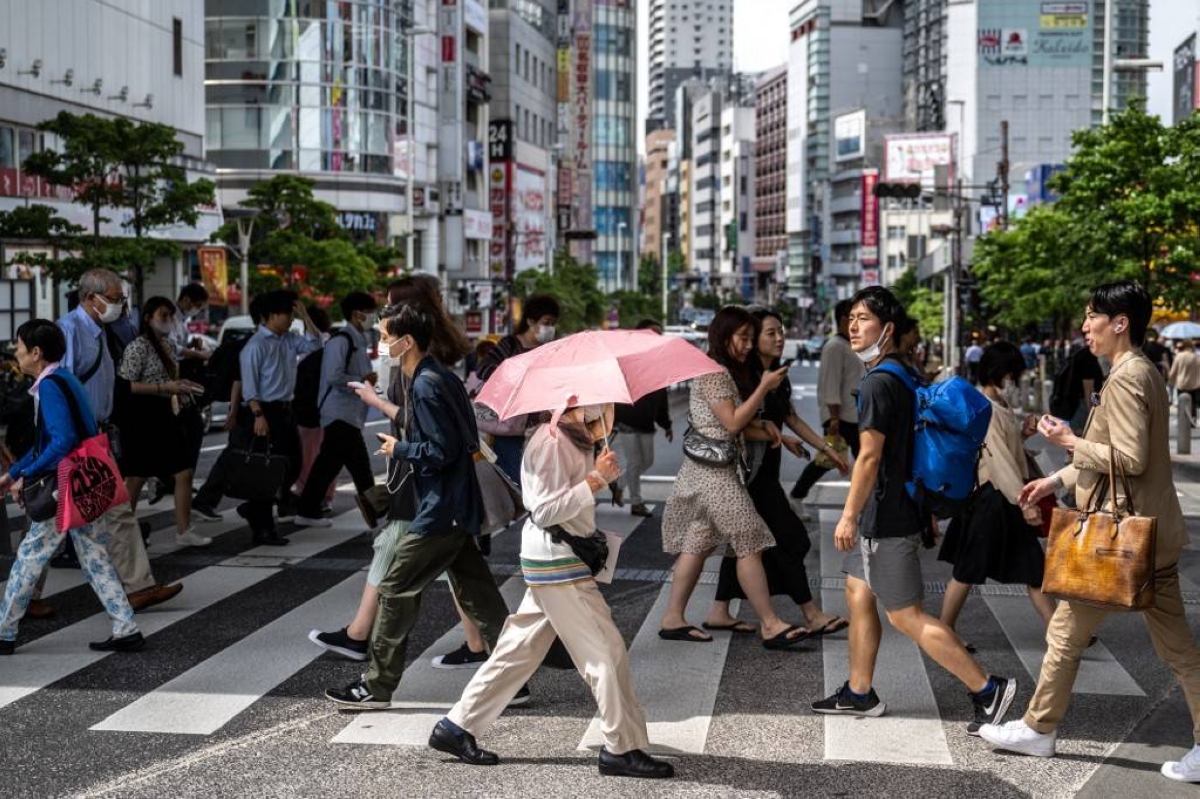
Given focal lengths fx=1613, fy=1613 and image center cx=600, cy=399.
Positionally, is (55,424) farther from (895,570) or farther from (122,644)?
(895,570)

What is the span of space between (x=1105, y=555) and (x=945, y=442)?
0.91 meters

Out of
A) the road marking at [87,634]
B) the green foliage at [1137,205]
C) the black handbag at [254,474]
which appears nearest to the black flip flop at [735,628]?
the road marking at [87,634]

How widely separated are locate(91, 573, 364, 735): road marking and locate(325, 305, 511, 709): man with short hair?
0.61 metres

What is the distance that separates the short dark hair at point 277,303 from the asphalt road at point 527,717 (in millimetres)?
2717

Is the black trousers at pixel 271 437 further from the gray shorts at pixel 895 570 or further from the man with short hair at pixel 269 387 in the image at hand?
the gray shorts at pixel 895 570

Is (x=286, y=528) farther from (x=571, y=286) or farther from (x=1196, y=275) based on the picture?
(x=571, y=286)

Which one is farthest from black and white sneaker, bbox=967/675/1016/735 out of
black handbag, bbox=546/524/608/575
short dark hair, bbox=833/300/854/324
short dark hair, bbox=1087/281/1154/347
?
short dark hair, bbox=833/300/854/324

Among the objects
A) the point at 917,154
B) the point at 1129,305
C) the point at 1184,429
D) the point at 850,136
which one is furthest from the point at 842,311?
the point at 850,136

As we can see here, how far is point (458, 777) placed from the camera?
5.96 m

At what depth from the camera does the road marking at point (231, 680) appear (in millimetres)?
6738

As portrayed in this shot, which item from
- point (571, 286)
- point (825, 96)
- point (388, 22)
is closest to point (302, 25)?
point (388, 22)

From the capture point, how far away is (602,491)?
336 inches

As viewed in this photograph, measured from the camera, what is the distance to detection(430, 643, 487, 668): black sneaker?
7777 millimetres

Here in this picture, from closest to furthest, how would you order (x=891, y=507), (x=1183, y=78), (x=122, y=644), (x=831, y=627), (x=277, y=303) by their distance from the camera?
1. (x=891, y=507)
2. (x=122, y=644)
3. (x=831, y=627)
4. (x=277, y=303)
5. (x=1183, y=78)
